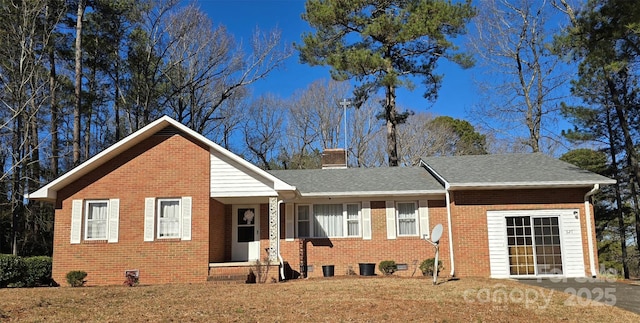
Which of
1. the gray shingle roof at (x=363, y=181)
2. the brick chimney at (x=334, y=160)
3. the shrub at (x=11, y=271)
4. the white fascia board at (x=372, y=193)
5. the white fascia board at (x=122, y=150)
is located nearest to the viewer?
the shrub at (x=11, y=271)

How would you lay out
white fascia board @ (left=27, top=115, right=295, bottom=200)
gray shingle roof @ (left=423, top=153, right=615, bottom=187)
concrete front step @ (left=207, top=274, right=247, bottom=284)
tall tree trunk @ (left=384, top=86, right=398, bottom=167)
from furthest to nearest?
tall tree trunk @ (left=384, top=86, right=398, bottom=167) → gray shingle roof @ (left=423, top=153, right=615, bottom=187) → white fascia board @ (left=27, top=115, right=295, bottom=200) → concrete front step @ (left=207, top=274, right=247, bottom=284)

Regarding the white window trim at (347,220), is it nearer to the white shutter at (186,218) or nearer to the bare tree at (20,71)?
the white shutter at (186,218)

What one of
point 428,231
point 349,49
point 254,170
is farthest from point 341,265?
point 349,49

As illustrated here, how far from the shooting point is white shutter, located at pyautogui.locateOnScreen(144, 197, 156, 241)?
598 inches

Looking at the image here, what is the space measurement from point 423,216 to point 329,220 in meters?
3.15

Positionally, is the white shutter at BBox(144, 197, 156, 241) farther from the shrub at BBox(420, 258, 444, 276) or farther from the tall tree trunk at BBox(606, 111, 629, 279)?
the tall tree trunk at BBox(606, 111, 629, 279)

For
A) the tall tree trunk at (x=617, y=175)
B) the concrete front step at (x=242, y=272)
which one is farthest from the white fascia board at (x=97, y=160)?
the tall tree trunk at (x=617, y=175)

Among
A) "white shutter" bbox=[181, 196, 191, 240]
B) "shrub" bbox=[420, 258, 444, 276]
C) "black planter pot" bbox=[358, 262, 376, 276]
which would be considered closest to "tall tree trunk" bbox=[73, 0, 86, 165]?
"white shutter" bbox=[181, 196, 191, 240]

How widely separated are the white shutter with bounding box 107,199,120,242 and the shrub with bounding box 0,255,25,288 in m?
2.54

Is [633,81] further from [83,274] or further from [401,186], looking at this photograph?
[83,274]

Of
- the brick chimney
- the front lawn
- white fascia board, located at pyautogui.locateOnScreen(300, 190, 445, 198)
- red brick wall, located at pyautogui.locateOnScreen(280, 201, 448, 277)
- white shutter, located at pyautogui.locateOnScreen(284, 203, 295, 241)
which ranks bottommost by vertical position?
the front lawn

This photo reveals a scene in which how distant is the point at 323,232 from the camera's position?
17047mm

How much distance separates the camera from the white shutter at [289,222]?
55.2 ft

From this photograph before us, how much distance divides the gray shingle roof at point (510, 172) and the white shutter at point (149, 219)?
357 inches
